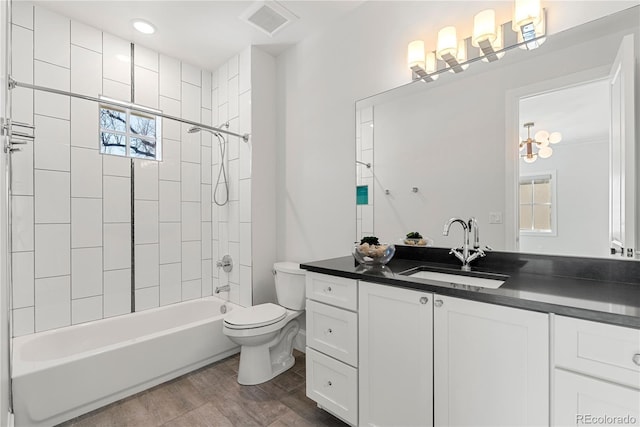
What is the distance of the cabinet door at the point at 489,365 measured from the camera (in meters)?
0.96

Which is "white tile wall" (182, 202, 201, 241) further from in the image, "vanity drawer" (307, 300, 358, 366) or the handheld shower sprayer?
"vanity drawer" (307, 300, 358, 366)

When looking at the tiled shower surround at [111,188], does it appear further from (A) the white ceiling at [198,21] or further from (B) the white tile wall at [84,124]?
(A) the white ceiling at [198,21]

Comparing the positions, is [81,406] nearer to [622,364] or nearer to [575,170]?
[622,364]

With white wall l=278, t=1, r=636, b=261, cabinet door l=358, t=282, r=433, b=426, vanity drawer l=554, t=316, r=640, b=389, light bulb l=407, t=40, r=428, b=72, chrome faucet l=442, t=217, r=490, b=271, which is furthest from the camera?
white wall l=278, t=1, r=636, b=261

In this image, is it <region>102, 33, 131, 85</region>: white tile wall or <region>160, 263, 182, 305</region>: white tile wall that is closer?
<region>102, 33, 131, 85</region>: white tile wall

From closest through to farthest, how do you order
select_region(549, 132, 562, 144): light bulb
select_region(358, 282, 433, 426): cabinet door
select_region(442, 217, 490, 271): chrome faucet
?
1. select_region(358, 282, 433, 426): cabinet door
2. select_region(549, 132, 562, 144): light bulb
3. select_region(442, 217, 490, 271): chrome faucet

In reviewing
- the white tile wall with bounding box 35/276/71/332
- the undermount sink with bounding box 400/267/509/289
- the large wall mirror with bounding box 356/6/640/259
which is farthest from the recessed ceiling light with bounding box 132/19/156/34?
the undermount sink with bounding box 400/267/509/289

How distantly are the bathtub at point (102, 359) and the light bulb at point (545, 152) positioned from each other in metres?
2.38

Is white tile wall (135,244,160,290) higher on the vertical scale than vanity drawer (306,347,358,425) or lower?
higher

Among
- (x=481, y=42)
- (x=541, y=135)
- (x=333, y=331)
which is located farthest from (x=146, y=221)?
(x=541, y=135)

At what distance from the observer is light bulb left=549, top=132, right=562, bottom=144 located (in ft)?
4.42

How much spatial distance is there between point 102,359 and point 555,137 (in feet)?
8.99

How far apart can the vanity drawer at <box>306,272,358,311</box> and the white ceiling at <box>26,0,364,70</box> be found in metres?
1.91

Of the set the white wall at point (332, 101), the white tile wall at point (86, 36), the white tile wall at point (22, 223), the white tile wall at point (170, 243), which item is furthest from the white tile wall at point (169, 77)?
the white tile wall at point (22, 223)
